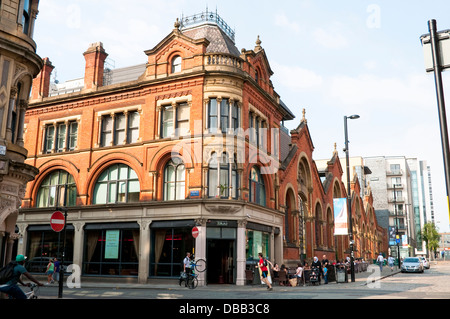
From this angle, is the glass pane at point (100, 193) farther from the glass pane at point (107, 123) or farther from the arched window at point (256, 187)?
the arched window at point (256, 187)

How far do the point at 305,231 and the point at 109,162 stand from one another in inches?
742

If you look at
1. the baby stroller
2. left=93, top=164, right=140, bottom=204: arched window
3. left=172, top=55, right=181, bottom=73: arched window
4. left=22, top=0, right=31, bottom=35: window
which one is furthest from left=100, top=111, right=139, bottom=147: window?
the baby stroller

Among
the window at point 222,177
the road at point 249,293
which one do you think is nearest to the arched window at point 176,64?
the window at point 222,177

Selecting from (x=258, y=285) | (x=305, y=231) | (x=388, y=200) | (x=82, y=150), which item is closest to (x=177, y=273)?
(x=258, y=285)

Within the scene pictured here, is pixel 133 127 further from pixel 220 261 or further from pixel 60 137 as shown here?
pixel 220 261

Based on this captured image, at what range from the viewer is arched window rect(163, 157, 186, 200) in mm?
27000

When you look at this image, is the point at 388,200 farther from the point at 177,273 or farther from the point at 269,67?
the point at 177,273

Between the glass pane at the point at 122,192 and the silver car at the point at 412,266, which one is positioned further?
the silver car at the point at 412,266

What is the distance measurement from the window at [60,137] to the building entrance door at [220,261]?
13111 mm

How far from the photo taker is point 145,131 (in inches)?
1124

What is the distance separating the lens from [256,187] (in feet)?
96.8

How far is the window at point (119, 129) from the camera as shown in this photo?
96.9ft
